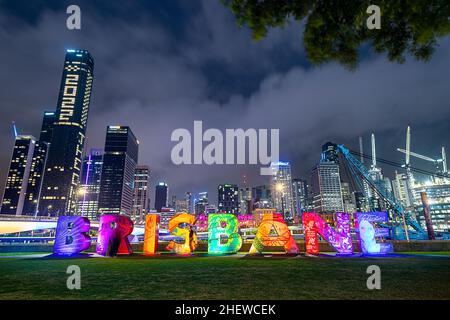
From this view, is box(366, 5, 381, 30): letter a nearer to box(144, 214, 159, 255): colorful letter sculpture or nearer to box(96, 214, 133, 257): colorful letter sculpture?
box(144, 214, 159, 255): colorful letter sculpture

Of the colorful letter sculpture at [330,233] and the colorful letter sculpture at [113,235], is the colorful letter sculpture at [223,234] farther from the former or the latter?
the colorful letter sculpture at [113,235]

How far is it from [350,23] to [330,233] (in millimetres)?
15019

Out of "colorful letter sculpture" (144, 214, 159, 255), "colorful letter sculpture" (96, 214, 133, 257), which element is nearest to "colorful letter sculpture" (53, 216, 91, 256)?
"colorful letter sculpture" (96, 214, 133, 257)

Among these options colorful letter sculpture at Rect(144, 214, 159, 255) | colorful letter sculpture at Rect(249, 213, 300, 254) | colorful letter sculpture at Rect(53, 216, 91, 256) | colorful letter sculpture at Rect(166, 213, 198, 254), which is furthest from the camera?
colorful letter sculpture at Rect(166, 213, 198, 254)

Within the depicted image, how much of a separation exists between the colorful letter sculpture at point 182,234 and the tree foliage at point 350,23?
16.5 meters

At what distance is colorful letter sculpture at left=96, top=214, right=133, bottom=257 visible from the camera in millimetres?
19047

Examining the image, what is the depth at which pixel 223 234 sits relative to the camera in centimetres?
2039

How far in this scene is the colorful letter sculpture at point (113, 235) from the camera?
19.0 m

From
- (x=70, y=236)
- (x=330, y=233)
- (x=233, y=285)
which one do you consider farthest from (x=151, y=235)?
(x=233, y=285)

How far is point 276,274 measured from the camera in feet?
33.2

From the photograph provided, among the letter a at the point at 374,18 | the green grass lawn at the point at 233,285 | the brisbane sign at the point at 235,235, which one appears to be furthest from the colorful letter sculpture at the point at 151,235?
the letter a at the point at 374,18

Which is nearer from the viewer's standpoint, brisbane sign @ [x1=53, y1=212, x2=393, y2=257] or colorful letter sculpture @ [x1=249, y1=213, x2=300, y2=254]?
colorful letter sculpture @ [x1=249, y1=213, x2=300, y2=254]

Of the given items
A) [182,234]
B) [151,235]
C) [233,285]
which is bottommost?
[233,285]

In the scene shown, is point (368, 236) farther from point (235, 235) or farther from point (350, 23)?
point (350, 23)
